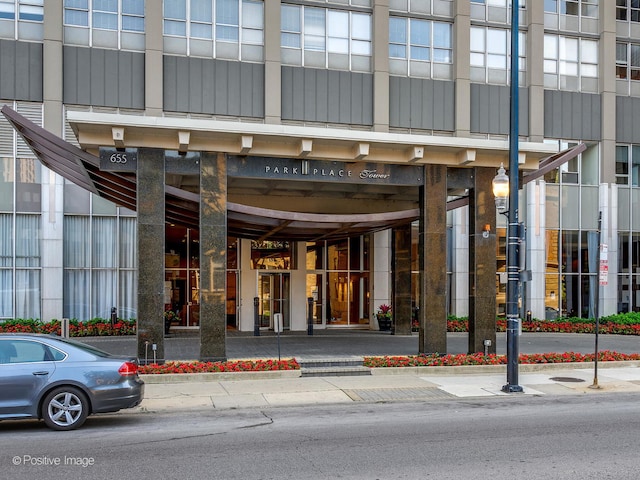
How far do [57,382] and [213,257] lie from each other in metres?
6.82

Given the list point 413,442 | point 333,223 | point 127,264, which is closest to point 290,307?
point 127,264

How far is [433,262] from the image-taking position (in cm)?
1748

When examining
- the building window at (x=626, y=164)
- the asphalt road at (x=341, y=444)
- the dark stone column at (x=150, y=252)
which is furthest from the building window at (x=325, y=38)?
the asphalt road at (x=341, y=444)

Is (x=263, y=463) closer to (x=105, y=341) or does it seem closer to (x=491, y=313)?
(x=491, y=313)

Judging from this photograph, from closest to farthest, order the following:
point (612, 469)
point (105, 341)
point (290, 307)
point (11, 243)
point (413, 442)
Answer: point (612, 469) → point (413, 442) → point (105, 341) → point (11, 243) → point (290, 307)

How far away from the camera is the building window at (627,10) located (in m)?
31.0

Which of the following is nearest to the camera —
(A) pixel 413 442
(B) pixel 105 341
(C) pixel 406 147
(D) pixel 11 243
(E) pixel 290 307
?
(A) pixel 413 442

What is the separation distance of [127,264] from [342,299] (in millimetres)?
9822

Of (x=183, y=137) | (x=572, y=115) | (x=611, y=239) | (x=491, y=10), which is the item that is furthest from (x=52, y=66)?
(x=611, y=239)

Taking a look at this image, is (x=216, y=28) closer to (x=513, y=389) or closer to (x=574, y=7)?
(x=574, y=7)

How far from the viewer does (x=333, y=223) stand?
59.2ft

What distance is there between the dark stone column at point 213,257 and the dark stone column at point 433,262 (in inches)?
220

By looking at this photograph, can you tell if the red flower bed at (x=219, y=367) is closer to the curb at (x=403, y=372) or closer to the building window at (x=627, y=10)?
the curb at (x=403, y=372)

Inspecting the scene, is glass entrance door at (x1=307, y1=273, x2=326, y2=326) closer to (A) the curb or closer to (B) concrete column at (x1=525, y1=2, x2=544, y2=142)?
(B) concrete column at (x1=525, y1=2, x2=544, y2=142)
